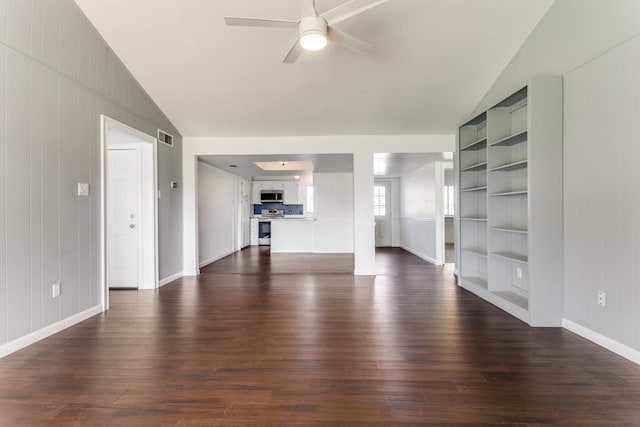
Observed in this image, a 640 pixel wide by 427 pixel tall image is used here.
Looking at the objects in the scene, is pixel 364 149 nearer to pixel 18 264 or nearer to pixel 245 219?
pixel 18 264

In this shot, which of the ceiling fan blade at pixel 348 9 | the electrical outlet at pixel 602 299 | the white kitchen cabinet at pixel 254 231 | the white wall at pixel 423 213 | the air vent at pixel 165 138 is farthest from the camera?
the white kitchen cabinet at pixel 254 231

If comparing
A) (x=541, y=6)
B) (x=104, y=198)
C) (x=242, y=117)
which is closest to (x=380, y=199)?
(x=242, y=117)

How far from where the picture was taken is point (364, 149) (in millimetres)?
5203

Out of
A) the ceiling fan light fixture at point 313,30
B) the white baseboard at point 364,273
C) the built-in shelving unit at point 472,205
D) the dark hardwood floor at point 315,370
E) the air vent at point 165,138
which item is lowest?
the dark hardwood floor at point 315,370

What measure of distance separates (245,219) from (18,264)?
690cm

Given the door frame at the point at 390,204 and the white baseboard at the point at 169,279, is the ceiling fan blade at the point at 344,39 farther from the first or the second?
the door frame at the point at 390,204

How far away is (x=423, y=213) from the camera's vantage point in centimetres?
718

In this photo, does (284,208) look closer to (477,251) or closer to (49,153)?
(477,251)

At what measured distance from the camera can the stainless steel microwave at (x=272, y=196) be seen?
32.7ft

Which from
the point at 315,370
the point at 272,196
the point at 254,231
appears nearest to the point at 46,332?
the point at 315,370

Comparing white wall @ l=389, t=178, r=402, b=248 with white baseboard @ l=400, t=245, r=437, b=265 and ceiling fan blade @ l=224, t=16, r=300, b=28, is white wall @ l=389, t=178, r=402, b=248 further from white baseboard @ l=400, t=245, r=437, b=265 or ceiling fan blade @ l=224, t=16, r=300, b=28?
ceiling fan blade @ l=224, t=16, r=300, b=28

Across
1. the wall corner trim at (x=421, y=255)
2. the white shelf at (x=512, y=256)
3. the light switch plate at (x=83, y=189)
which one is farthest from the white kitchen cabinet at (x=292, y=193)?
the white shelf at (x=512, y=256)

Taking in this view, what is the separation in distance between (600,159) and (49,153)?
4.70 metres

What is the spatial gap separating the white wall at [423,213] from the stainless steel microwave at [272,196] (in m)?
3.74
